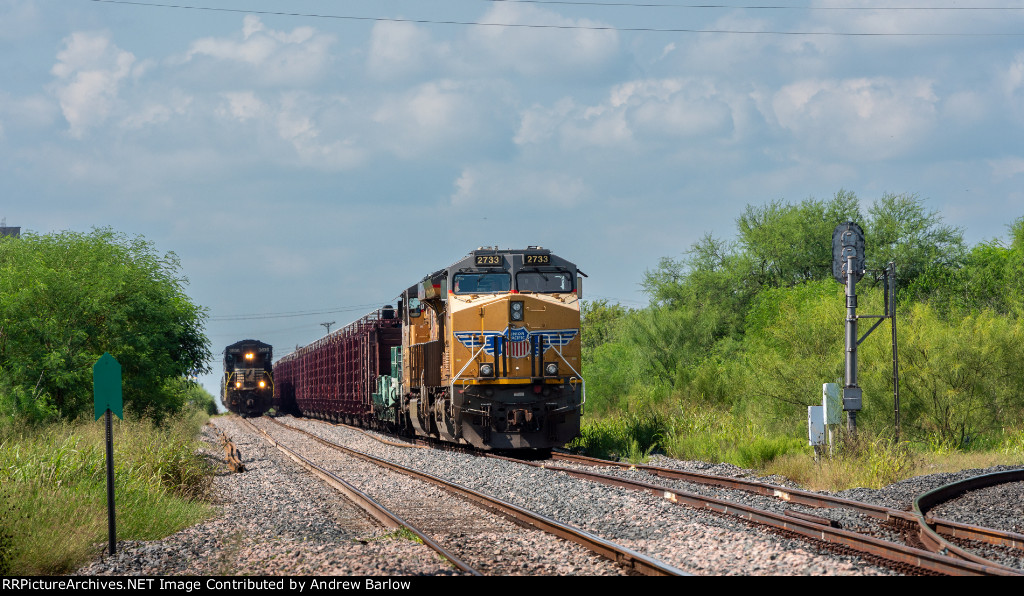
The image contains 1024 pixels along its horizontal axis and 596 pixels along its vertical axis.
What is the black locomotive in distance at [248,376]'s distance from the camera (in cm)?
5197

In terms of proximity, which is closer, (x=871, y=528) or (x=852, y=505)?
(x=871, y=528)

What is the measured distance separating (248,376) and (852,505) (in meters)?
45.9

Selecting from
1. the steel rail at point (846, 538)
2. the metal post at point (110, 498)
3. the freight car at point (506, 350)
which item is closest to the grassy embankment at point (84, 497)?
the metal post at point (110, 498)

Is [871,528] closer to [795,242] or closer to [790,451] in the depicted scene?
[790,451]

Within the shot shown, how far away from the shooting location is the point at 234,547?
8859mm

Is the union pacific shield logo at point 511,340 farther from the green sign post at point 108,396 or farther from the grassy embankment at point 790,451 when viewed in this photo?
the green sign post at point 108,396

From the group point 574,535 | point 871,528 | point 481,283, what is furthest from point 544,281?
point 574,535

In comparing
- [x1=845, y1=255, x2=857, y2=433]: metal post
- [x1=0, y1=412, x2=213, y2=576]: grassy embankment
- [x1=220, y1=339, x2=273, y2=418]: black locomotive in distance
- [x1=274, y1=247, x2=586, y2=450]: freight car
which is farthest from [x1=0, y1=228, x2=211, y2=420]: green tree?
[x1=220, y1=339, x2=273, y2=418]: black locomotive in distance

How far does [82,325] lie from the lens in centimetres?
2417

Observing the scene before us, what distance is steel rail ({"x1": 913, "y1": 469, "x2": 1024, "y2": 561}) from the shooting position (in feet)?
26.3

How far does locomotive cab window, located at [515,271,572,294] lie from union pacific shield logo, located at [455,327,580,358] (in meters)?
0.99

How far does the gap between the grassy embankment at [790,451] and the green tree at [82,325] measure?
12832mm

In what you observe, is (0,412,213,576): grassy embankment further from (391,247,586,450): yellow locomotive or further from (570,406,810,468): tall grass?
(570,406,810,468): tall grass
